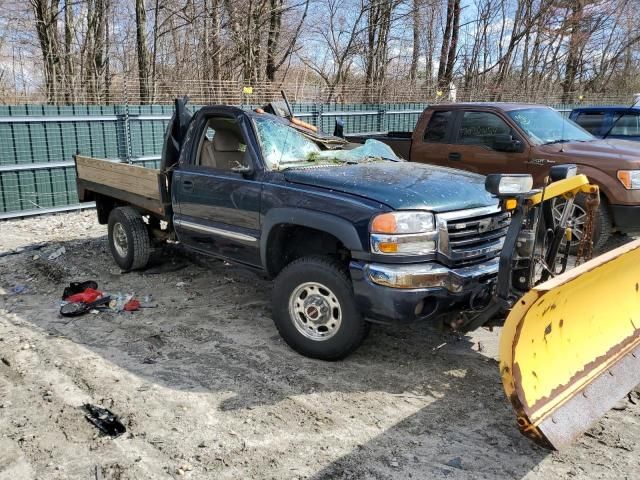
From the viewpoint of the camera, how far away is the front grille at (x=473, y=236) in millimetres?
3994

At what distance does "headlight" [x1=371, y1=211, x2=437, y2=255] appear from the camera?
3.84 metres

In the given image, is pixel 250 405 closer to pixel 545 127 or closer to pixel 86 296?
pixel 86 296

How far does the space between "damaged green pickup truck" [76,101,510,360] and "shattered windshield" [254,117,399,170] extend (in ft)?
0.04

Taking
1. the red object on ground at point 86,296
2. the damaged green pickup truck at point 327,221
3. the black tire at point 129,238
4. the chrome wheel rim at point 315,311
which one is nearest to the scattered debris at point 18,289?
the red object on ground at point 86,296

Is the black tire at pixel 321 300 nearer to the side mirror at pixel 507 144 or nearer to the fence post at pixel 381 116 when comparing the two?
the side mirror at pixel 507 144

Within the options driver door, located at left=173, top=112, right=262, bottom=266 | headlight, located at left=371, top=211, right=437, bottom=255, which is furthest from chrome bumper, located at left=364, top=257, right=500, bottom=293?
driver door, located at left=173, top=112, right=262, bottom=266

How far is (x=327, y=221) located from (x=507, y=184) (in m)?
1.32

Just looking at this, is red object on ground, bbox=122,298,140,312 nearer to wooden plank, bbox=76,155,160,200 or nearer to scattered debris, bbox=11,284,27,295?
wooden plank, bbox=76,155,160,200

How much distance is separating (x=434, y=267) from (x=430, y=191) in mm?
617

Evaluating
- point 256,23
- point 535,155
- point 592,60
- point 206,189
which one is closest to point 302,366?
point 206,189

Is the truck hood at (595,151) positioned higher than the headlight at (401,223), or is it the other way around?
the truck hood at (595,151)

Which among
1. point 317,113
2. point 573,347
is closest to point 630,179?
point 573,347

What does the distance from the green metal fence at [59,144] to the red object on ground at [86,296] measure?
4877 millimetres

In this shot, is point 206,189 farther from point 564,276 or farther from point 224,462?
→ point 564,276
